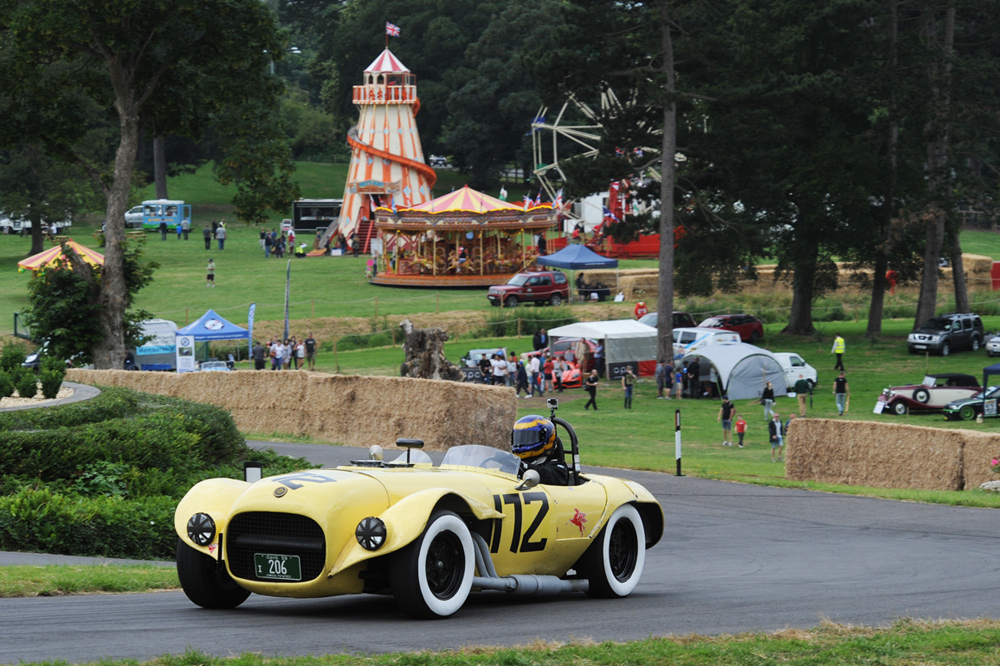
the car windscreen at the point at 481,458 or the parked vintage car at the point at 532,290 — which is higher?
the parked vintage car at the point at 532,290

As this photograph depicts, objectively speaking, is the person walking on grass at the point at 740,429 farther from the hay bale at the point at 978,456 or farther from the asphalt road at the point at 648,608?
the asphalt road at the point at 648,608

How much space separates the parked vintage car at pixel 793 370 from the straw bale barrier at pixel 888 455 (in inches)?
819

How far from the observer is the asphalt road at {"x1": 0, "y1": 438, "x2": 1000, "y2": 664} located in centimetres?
723

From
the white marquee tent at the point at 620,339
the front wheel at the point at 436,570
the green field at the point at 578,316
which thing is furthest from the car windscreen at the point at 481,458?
the white marquee tent at the point at 620,339

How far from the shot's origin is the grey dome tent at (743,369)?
144ft

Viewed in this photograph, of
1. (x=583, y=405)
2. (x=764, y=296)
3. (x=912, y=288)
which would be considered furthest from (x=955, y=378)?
(x=912, y=288)

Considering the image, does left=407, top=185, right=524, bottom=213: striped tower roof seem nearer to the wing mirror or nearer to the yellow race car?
the yellow race car

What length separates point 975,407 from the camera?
37.7 meters

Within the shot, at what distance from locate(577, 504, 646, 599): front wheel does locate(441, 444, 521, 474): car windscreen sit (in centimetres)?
99

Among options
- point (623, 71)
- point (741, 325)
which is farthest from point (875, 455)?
point (741, 325)

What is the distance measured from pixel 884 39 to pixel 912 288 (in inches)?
946

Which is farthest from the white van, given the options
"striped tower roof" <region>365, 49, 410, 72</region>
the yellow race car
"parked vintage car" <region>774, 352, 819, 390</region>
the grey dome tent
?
"striped tower roof" <region>365, 49, 410, 72</region>

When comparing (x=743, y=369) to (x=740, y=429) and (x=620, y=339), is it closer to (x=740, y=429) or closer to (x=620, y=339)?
(x=620, y=339)

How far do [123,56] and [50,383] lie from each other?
1377 centimetres
